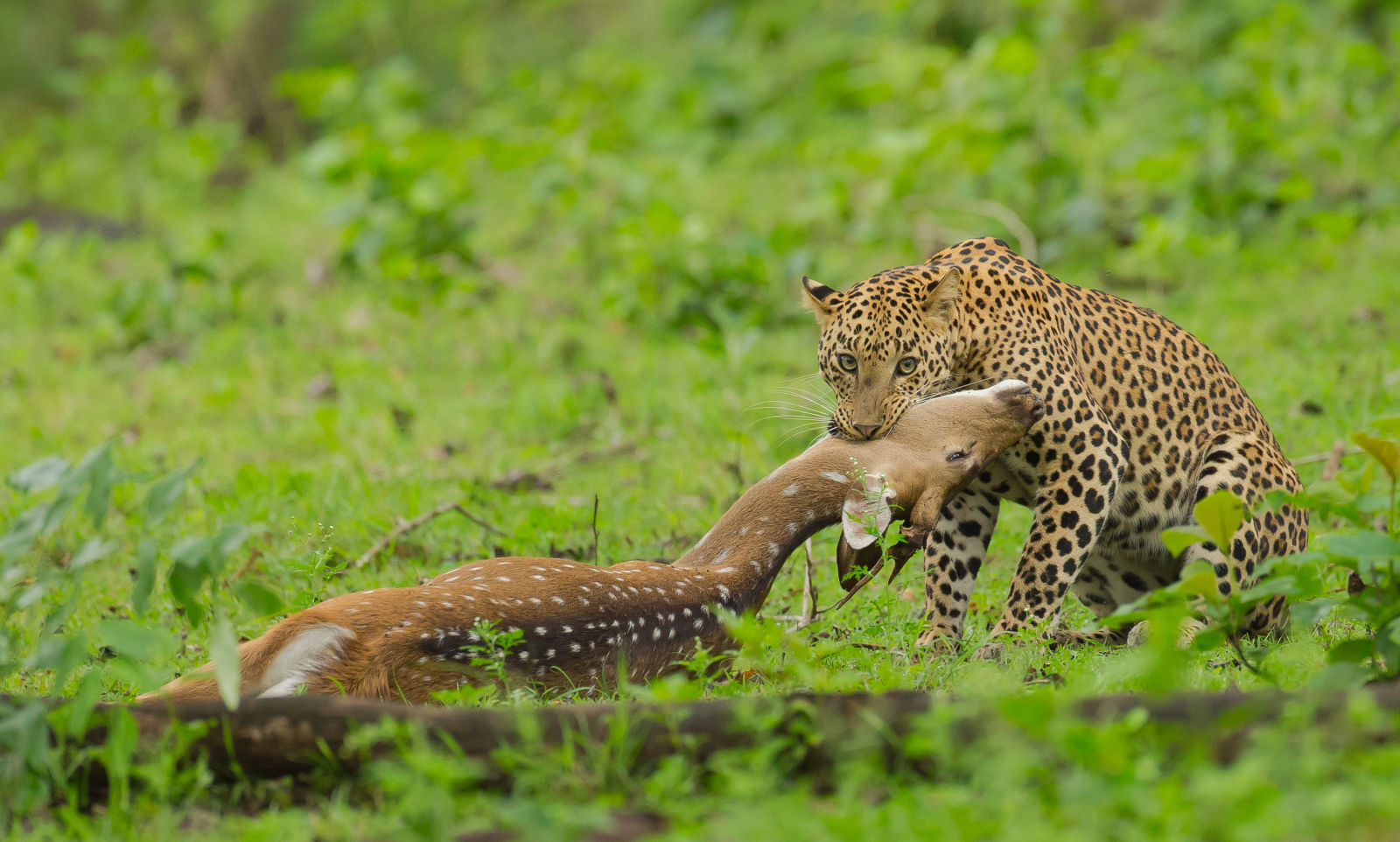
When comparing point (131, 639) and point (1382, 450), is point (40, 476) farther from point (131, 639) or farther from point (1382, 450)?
point (1382, 450)

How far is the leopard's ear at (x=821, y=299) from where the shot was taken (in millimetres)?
5398

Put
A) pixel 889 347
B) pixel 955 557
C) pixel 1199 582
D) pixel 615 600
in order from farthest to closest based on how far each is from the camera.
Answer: pixel 955 557, pixel 889 347, pixel 615 600, pixel 1199 582

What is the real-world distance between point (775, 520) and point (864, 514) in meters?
0.48

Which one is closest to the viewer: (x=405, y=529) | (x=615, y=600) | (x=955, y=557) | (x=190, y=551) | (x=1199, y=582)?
(x=190, y=551)

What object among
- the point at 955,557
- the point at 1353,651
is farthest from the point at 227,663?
the point at 955,557

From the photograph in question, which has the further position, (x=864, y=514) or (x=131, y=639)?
(x=864, y=514)


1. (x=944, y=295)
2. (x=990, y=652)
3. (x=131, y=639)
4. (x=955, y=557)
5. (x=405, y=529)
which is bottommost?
(x=990, y=652)

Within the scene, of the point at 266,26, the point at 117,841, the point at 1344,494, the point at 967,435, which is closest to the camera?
the point at 117,841

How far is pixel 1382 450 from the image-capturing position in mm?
3691

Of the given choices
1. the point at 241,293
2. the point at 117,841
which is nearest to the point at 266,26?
the point at 241,293

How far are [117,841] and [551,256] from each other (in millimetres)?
9193

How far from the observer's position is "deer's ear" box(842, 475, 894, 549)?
4668 millimetres

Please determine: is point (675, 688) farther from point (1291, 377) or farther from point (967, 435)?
point (1291, 377)

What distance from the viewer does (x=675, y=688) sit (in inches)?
130
